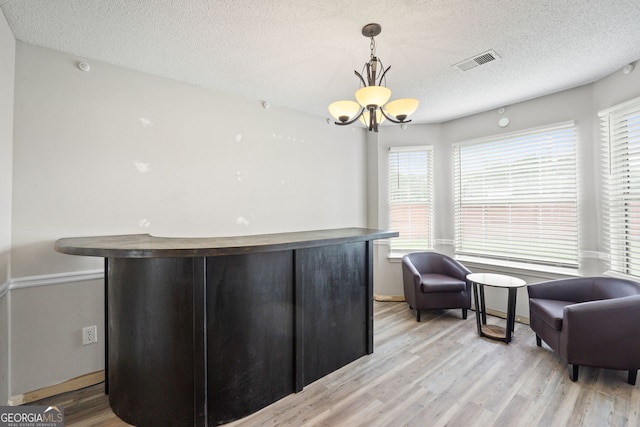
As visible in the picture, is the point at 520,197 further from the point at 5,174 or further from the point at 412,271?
the point at 5,174

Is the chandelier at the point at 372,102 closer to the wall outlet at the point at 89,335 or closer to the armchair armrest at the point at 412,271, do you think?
the armchair armrest at the point at 412,271

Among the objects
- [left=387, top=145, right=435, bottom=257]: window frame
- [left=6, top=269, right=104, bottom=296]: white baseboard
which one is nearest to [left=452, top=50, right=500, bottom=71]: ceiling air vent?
[left=387, top=145, right=435, bottom=257]: window frame

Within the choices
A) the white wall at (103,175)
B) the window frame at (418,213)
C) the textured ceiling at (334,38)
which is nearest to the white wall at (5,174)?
the white wall at (103,175)

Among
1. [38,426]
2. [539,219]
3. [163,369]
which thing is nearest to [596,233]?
[539,219]

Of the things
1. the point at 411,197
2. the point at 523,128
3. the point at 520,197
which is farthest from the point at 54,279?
the point at 523,128

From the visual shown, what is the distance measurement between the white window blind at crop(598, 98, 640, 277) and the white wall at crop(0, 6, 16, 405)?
5.16 meters

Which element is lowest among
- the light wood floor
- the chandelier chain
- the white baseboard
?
the light wood floor

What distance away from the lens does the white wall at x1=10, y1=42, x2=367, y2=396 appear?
2170mm

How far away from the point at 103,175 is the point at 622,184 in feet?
16.2

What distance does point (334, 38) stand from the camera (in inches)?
85.1

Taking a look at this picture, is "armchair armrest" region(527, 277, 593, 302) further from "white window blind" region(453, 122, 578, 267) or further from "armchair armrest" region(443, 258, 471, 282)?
"armchair armrest" region(443, 258, 471, 282)

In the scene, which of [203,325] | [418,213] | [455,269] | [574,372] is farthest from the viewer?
[418,213]

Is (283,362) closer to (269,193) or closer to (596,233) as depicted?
(269,193)

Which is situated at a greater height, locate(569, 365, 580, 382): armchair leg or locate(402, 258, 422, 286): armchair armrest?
locate(402, 258, 422, 286): armchair armrest
